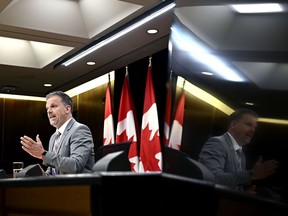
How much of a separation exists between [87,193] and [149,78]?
178 inches

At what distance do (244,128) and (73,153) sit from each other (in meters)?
2.13

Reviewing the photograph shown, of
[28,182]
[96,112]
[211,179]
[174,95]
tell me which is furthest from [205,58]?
[96,112]

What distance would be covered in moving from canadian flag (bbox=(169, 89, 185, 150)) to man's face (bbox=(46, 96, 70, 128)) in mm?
2329

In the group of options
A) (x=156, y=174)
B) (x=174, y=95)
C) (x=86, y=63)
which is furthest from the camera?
(x=86, y=63)

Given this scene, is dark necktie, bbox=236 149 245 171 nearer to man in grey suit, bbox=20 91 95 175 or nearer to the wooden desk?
the wooden desk

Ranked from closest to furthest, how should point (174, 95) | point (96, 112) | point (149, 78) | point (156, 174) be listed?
point (156, 174)
point (174, 95)
point (149, 78)
point (96, 112)

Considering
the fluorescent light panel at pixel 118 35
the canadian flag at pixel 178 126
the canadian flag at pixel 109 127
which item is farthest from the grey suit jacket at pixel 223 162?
the canadian flag at pixel 109 127

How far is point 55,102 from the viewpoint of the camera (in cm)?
342

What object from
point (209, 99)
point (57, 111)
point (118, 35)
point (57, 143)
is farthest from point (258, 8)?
point (118, 35)

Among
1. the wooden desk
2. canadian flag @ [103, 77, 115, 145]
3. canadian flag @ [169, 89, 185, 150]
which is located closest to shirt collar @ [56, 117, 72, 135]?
the wooden desk

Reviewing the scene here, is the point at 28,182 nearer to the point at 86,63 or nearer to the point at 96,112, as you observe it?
the point at 86,63

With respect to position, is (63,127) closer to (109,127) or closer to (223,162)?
(223,162)

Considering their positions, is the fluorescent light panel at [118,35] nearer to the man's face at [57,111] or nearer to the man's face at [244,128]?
the man's face at [57,111]

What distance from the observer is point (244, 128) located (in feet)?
2.97
